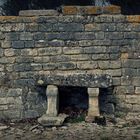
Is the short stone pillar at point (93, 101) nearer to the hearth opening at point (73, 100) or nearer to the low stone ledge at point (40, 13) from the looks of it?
the hearth opening at point (73, 100)

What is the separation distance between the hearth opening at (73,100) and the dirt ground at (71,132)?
1.73ft

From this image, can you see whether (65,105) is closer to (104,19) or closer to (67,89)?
(67,89)

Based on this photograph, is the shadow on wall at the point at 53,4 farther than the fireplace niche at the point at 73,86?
Yes

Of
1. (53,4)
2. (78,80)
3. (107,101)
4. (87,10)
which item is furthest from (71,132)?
(53,4)

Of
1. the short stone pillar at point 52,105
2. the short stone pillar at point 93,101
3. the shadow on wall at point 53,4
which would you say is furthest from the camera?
the shadow on wall at point 53,4

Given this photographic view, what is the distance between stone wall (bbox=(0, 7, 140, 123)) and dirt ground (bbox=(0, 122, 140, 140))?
0.58 meters

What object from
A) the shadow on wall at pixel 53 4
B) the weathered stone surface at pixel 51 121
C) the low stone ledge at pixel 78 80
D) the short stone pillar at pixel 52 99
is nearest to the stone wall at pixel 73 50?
the low stone ledge at pixel 78 80

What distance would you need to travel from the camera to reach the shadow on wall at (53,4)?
43.7ft

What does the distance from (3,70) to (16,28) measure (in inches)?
33.0

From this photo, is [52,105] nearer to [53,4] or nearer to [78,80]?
[78,80]

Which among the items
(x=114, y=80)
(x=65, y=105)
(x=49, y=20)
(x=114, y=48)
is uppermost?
(x=49, y=20)

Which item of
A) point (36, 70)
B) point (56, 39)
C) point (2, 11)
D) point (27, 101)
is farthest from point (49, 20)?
point (2, 11)

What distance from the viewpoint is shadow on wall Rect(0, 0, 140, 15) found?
524 inches

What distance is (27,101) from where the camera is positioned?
7.76 m
